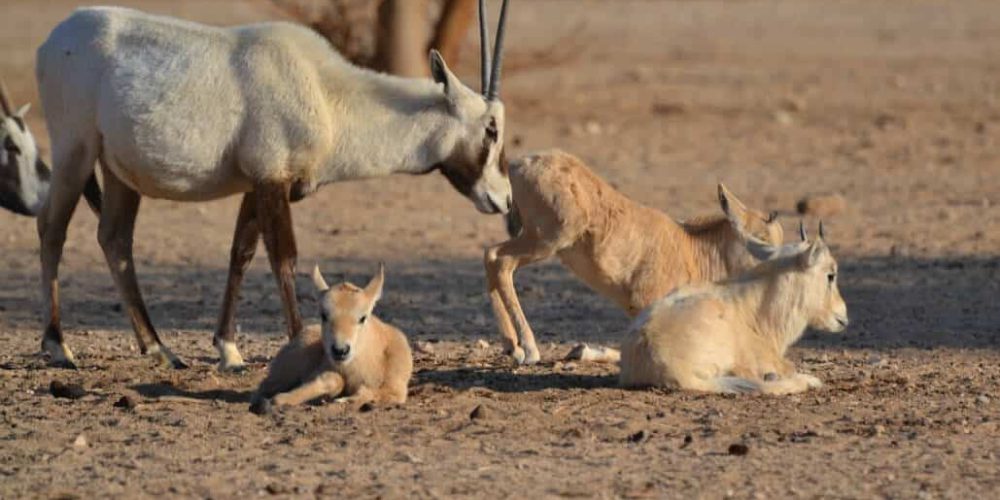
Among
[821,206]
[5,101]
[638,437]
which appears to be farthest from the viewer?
[821,206]

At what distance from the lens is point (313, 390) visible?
886 cm

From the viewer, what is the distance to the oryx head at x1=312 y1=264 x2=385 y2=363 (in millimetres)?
8633

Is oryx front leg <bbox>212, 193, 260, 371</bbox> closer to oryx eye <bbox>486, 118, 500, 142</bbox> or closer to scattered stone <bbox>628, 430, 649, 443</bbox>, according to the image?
oryx eye <bbox>486, 118, 500, 142</bbox>

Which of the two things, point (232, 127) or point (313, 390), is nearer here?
point (313, 390)


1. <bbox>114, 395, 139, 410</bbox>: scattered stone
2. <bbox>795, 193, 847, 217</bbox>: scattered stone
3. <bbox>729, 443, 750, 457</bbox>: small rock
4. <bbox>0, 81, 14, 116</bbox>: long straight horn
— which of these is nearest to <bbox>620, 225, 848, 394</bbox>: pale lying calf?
<bbox>729, 443, 750, 457</bbox>: small rock

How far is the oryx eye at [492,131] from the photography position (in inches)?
403

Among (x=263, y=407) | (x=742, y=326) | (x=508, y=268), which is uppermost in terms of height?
(x=742, y=326)

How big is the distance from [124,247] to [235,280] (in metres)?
0.68

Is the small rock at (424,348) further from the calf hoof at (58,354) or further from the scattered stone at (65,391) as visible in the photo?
the scattered stone at (65,391)

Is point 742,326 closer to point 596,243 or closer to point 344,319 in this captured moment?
point 596,243

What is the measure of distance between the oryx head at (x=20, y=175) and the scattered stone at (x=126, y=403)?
4719 mm

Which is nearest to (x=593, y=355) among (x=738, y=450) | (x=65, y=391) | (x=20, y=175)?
(x=738, y=450)

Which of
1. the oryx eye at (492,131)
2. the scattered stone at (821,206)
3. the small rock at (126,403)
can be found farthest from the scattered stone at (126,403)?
the scattered stone at (821,206)

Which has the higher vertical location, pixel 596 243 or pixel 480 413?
pixel 596 243
